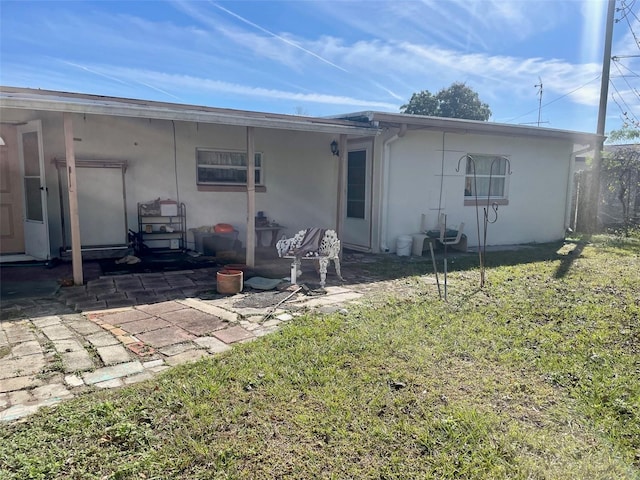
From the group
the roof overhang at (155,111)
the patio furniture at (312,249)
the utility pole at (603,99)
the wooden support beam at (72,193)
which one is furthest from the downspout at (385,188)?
the utility pole at (603,99)

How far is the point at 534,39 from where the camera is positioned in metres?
12.0

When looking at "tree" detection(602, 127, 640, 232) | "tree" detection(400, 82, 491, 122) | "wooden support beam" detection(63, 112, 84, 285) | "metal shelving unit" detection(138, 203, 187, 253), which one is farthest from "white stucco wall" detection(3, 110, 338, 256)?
"tree" detection(400, 82, 491, 122)

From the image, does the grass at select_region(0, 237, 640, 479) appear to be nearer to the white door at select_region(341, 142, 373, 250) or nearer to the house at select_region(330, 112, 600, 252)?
the house at select_region(330, 112, 600, 252)

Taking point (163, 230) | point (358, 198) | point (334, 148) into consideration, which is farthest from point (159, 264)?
point (334, 148)

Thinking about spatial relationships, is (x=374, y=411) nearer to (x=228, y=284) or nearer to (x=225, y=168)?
(x=228, y=284)

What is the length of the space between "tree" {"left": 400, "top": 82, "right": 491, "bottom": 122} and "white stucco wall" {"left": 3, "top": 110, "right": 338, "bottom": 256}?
70.1 feet

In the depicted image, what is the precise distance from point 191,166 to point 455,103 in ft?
81.2

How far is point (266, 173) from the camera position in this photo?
9.45m

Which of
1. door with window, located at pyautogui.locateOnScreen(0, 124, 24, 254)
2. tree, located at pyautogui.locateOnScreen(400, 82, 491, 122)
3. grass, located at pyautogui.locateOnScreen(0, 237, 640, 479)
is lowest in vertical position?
grass, located at pyautogui.locateOnScreen(0, 237, 640, 479)

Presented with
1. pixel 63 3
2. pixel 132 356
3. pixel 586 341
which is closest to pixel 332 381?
pixel 132 356

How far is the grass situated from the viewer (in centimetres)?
217

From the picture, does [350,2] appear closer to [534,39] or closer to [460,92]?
[534,39]

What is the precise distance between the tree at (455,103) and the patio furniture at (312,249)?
24963 mm

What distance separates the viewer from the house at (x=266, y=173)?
7.05 meters
